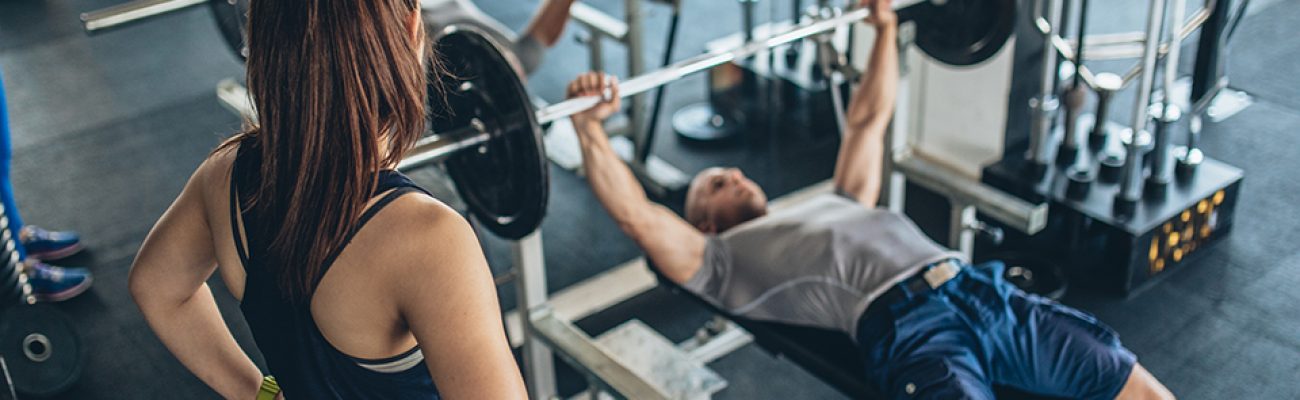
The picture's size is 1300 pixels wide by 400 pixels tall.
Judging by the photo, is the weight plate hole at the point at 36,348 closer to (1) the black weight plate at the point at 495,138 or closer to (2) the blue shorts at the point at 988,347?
(1) the black weight plate at the point at 495,138

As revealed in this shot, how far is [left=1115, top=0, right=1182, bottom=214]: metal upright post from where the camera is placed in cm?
275

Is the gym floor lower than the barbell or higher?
lower

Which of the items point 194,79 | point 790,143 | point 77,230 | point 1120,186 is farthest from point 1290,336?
point 194,79

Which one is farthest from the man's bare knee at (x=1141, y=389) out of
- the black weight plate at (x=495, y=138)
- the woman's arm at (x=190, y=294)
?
the woman's arm at (x=190, y=294)

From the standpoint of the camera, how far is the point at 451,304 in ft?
3.82

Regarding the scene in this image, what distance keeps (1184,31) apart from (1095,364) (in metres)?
1.05

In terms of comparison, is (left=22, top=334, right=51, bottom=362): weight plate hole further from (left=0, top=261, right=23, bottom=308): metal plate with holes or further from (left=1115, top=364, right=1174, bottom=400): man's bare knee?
(left=1115, top=364, right=1174, bottom=400): man's bare knee

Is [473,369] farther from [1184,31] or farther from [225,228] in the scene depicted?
[1184,31]

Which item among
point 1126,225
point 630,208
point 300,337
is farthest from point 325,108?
point 1126,225

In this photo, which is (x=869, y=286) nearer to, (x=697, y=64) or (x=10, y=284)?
(x=697, y=64)

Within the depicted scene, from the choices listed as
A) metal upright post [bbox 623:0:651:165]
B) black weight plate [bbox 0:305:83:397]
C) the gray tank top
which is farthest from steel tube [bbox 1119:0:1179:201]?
black weight plate [bbox 0:305:83:397]

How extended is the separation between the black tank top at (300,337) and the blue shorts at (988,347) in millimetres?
1023

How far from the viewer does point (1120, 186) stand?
3041 mm

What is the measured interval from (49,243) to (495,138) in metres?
1.42
